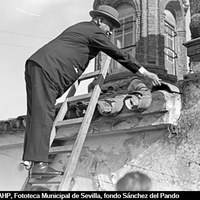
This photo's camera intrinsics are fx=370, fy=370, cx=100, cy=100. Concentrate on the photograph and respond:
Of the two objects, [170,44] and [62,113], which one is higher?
[170,44]

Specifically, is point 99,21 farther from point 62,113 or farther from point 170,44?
point 170,44

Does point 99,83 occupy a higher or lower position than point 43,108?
higher

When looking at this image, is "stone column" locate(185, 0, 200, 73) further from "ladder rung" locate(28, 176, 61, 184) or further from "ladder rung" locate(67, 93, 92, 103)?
"ladder rung" locate(28, 176, 61, 184)

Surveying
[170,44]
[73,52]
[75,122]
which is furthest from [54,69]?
[170,44]

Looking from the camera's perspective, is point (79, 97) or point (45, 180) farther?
point (79, 97)

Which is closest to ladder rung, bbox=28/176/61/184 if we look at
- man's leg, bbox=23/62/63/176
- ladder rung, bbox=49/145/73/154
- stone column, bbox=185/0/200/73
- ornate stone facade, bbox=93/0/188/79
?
man's leg, bbox=23/62/63/176

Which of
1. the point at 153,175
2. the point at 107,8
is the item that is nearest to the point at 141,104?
the point at 153,175

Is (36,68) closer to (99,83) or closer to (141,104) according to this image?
(99,83)
